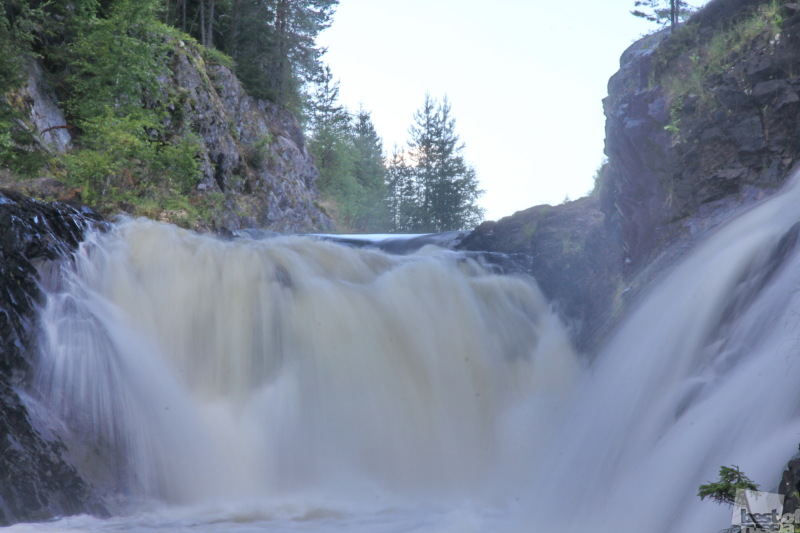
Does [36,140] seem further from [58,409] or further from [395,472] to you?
[395,472]

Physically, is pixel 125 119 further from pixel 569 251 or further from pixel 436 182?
pixel 436 182

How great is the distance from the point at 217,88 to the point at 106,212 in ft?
37.0

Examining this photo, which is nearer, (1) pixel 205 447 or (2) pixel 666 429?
(2) pixel 666 429

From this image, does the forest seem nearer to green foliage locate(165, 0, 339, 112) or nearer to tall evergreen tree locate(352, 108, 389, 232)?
green foliage locate(165, 0, 339, 112)

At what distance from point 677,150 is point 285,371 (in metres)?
5.49

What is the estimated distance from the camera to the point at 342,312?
8664 millimetres

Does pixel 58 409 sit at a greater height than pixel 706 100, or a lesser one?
lesser

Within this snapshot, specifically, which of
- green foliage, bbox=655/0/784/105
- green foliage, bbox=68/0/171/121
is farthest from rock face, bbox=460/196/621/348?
green foliage, bbox=68/0/171/121

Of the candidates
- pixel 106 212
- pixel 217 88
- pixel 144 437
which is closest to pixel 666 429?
pixel 144 437

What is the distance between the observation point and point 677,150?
26.5 ft

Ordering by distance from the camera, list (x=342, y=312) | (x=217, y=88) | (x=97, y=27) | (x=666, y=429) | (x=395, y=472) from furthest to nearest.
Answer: (x=217, y=88) < (x=97, y=27) < (x=342, y=312) < (x=395, y=472) < (x=666, y=429)

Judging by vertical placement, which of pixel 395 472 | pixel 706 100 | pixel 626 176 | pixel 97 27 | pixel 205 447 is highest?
pixel 97 27

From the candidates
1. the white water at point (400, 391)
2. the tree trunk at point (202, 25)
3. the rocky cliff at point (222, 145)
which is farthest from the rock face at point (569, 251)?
the tree trunk at point (202, 25)

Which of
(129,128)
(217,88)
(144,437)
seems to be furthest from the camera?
(217,88)
